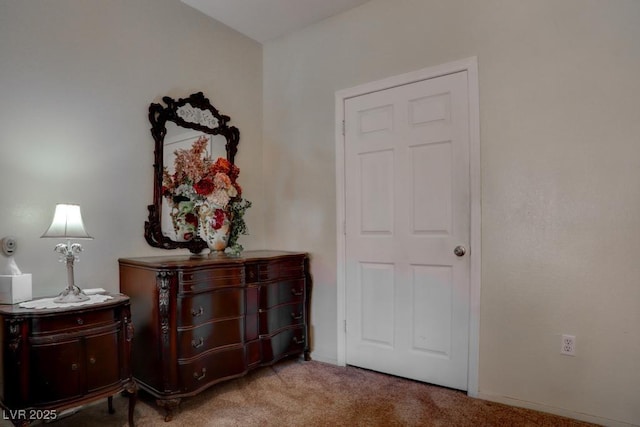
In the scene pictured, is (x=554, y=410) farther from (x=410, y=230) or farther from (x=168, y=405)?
(x=168, y=405)

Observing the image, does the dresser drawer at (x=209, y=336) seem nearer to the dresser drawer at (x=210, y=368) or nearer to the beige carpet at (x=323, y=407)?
the dresser drawer at (x=210, y=368)

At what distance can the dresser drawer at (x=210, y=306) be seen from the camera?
223 cm

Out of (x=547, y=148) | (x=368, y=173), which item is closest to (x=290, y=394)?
(x=368, y=173)

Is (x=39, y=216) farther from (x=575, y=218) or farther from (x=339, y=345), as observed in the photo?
(x=575, y=218)

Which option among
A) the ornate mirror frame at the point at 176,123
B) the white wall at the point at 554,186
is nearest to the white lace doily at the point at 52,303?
the ornate mirror frame at the point at 176,123

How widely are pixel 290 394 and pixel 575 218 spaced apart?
6.73 ft

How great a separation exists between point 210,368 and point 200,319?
1.07 ft

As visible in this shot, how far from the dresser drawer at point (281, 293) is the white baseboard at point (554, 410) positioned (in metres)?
1.45

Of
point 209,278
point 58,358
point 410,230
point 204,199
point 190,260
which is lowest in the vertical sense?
point 58,358

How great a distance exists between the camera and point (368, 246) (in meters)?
2.90

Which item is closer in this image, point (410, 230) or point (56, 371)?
point (56, 371)

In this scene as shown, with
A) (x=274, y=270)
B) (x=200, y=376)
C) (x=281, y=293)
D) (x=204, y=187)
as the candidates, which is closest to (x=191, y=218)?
(x=204, y=187)

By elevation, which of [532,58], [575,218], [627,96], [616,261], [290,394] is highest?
[532,58]

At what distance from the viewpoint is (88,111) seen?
2.34m
